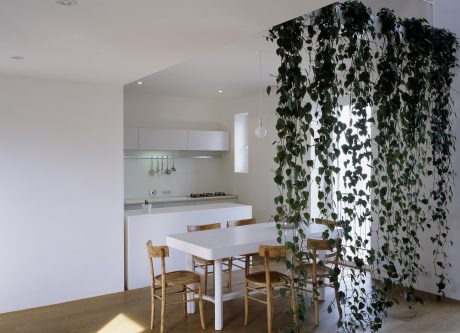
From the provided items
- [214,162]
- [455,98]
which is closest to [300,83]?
[455,98]

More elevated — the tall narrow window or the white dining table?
the tall narrow window

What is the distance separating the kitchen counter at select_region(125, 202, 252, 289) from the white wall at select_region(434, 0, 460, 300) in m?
2.87

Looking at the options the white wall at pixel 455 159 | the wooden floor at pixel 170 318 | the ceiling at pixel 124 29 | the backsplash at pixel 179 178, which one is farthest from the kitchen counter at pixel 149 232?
the white wall at pixel 455 159

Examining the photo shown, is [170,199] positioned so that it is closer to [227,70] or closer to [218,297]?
[227,70]

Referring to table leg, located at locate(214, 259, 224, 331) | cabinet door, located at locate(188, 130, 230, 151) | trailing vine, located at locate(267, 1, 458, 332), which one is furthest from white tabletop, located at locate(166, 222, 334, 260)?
cabinet door, located at locate(188, 130, 230, 151)

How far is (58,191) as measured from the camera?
454 centimetres

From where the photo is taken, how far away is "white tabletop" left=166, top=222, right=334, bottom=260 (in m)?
3.59

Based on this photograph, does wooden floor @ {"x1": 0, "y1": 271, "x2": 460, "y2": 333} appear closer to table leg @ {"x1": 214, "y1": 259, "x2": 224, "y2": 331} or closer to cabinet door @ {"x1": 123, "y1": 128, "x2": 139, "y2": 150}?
table leg @ {"x1": 214, "y1": 259, "x2": 224, "y2": 331}

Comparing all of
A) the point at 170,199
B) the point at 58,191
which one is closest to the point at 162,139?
the point at 170,199

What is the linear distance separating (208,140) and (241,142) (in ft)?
2.27

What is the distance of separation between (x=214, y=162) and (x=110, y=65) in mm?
4643

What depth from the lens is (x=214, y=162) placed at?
8.39 meters

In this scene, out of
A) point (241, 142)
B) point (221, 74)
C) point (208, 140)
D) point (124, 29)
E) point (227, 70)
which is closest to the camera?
point (124, 29)

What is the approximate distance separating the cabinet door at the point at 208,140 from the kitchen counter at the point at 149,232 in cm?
237
